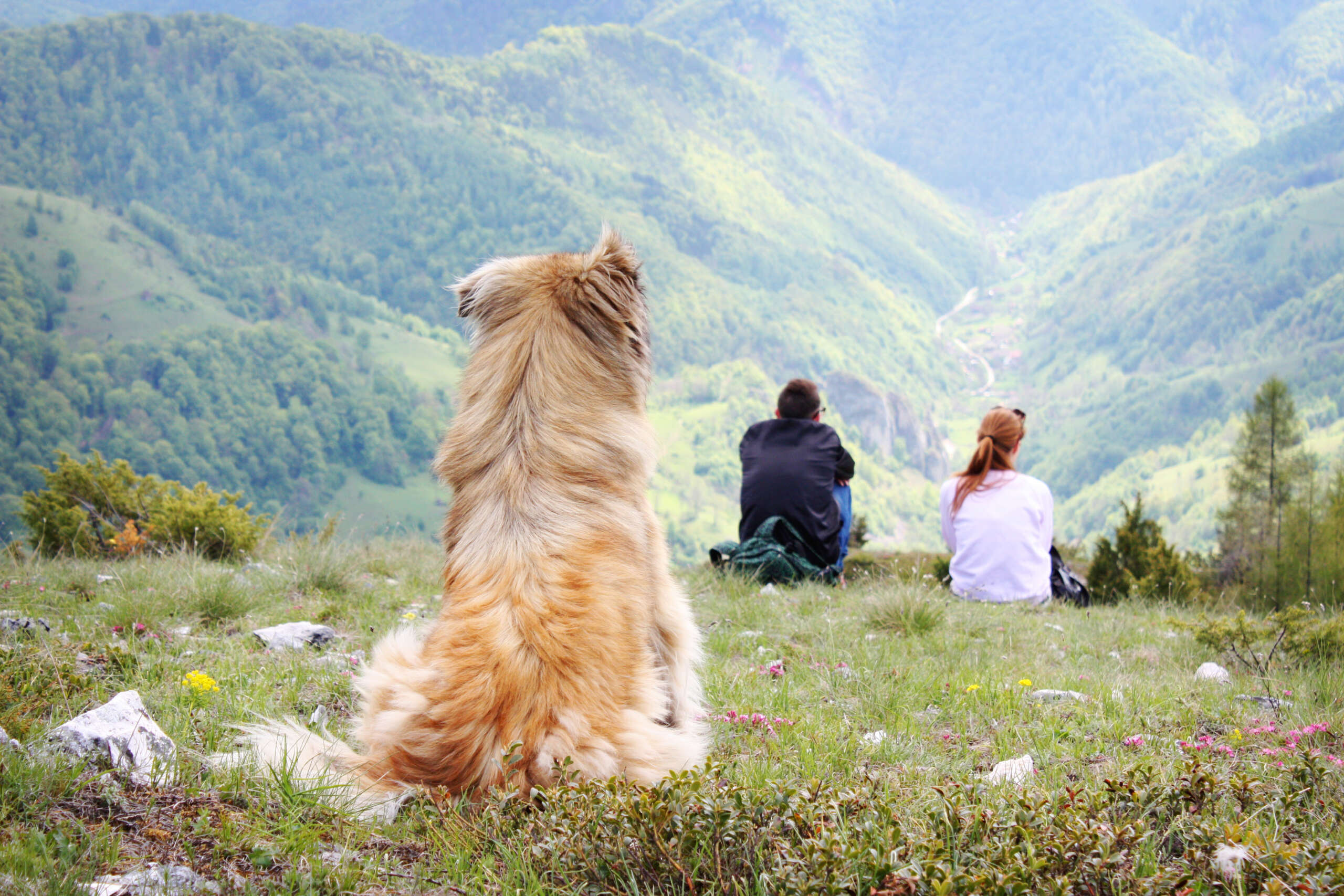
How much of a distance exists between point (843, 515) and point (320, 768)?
21.9ft

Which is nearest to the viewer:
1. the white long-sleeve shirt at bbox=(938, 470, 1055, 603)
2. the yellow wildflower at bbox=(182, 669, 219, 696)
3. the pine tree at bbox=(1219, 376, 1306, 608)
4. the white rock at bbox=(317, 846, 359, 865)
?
the white rock at bbox=(317, 846, 359, 865)

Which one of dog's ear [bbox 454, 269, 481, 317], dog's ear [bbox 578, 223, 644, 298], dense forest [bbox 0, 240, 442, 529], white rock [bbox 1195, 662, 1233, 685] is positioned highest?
dog's ear [bbox 578, 223, 644, 298]

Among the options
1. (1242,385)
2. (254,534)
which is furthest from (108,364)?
(1242,385)

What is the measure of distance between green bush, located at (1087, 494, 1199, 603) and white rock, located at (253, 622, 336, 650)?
8.59 metres

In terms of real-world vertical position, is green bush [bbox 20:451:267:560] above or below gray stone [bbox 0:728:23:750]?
below

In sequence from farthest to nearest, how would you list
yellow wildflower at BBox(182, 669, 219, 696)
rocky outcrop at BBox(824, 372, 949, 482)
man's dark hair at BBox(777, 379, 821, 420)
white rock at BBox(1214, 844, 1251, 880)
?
rocky outcrop at BBox(824, 372, 949, 482) → man's dark hair at BBox(777, 379, 821, 420) → yellow wildflower at BBox(182, 669, 219, 696) → white rock at BBox(1214, 844, 1251, 880)

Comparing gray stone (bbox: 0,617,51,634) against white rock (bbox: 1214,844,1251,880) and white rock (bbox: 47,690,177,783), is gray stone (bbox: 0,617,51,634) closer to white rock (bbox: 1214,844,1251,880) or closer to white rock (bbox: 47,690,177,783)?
white rock (bbox: 47,690,177,783)

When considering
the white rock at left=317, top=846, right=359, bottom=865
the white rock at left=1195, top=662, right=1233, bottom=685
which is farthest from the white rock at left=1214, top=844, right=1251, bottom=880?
the white rock at left=1195, top=662, right=1233, bottom=685

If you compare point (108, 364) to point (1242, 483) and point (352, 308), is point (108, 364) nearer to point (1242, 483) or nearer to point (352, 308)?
point (352, 308)

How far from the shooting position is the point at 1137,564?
11.1 meters

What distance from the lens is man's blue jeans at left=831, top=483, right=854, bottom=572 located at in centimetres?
846

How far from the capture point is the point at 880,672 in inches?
172

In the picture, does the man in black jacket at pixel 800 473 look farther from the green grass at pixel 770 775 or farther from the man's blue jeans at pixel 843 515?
the green grass at pixel 770 775

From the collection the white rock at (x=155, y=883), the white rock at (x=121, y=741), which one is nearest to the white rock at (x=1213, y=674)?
the white rock at (x=155, y=883)
